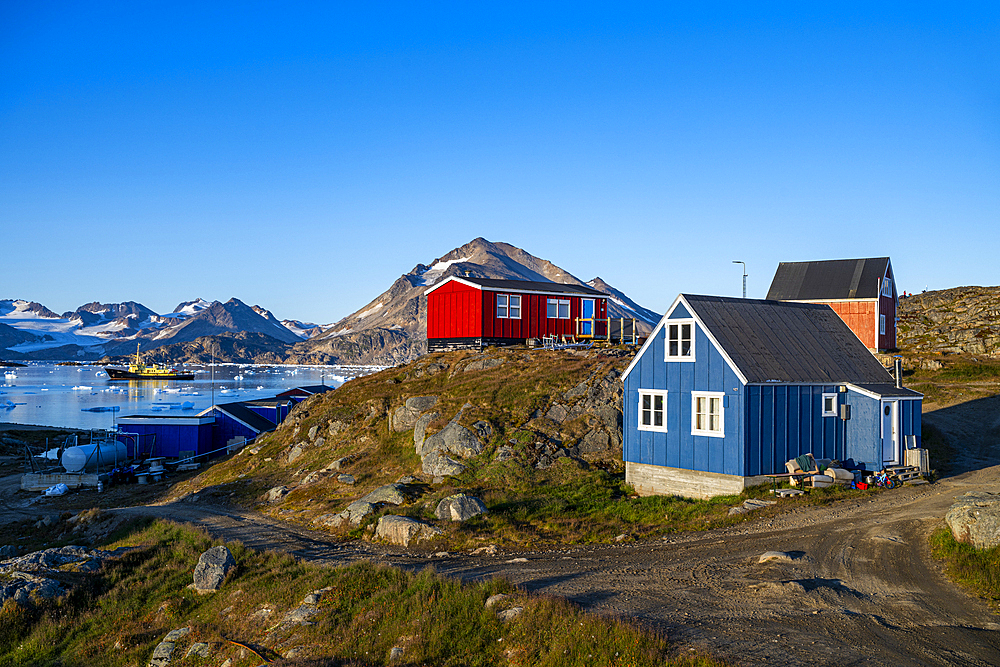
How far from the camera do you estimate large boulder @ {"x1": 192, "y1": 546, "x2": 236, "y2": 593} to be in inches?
823

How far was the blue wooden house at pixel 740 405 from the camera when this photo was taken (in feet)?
84.5

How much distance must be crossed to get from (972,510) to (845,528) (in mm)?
3726

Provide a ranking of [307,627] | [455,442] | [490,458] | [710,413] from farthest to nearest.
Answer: [455,442] → [490,458] → [710,413] → [307,627]

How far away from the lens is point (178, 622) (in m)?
19.3

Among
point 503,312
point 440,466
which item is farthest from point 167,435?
point 440,466

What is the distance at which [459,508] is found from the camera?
2520 centimetres

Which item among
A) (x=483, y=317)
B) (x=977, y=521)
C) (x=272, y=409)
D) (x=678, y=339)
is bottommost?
(x=272, y=409)

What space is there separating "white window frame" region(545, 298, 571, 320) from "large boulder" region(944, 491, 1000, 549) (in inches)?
1316

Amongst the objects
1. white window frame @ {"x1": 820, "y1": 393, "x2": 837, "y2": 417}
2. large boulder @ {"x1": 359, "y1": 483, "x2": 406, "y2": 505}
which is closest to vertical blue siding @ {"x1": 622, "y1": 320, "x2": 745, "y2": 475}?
white window frame @ {"x1": 820, "y1": 393, "x2": 837, "y2": 417}

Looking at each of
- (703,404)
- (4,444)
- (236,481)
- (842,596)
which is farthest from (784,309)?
(4,444)

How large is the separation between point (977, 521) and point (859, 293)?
4316 centimetres

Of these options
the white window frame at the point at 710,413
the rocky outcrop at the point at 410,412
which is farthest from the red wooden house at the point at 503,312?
the white window frame at the point at 710,413

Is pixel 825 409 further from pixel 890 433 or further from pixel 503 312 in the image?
pixel 503 312

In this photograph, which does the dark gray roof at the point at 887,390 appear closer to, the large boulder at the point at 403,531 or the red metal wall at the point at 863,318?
the large boulder at the point at 403,531
